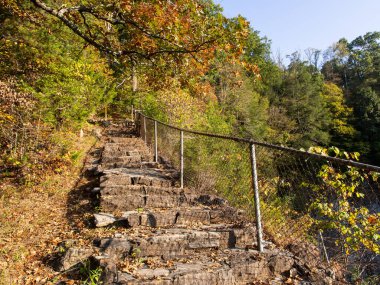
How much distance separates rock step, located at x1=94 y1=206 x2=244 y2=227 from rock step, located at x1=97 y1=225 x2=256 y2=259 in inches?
12.2

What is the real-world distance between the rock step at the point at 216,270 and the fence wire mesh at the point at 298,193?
675mm

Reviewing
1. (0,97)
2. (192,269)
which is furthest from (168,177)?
(0,97)

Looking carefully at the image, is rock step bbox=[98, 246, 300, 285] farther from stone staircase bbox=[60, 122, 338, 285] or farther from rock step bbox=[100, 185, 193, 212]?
rock step bbox=[100, 185, 193, 212]

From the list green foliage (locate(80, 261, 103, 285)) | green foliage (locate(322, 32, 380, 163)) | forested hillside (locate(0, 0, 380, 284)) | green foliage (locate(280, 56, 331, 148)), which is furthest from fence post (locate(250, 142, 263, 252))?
green foliage (locate(322, 32, 380, 163))

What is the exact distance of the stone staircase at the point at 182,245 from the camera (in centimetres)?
319

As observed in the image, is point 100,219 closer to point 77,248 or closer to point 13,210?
point 77,248

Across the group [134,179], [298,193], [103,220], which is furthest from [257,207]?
[134,179]

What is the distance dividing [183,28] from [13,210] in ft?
15.2

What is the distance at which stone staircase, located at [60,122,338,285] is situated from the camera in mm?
3186

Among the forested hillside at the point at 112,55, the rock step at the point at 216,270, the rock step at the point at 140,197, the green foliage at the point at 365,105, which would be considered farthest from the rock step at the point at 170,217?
the green foliage at the point at 365,105

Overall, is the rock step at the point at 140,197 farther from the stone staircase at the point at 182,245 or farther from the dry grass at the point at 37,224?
the dry grass at the point at 37,224

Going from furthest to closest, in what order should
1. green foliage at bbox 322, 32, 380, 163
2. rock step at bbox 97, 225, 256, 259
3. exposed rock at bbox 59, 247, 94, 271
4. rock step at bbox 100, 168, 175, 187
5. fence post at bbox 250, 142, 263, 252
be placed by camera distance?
1. green foliage at bbox 322, 32, 380, 163
2. rock step at bbox 100, 168, 175, 187
3. fence post at bbox 250, 142, 263, 252
4. rock step at bbox 97, 225, 256, 259
5. exposed rock at bbox 59, 247, 94, 271

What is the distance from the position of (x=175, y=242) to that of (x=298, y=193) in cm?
181

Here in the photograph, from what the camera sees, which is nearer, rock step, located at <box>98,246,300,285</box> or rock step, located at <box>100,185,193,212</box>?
rock step, located at <box>98,246,300,285</box>
